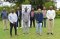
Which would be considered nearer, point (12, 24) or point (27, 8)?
point (12, 24)

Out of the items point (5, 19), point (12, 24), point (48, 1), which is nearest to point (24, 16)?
point (12, 24)

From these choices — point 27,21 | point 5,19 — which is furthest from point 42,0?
point 27,21

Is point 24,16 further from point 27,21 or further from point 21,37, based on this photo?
point 21,37

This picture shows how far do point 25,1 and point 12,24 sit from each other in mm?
22079

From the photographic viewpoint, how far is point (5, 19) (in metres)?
20.4

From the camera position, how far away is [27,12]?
17.5m

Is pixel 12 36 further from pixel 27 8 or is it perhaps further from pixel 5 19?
pixel 5 19

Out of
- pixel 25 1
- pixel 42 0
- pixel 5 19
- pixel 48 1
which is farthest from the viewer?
pixel 48 1

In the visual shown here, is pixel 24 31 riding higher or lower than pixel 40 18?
lower

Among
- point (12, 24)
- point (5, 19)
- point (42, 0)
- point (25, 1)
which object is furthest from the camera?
point (42, 0)

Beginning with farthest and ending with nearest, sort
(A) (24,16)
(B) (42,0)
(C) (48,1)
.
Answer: (C) (48,1) < (B) (42,0) < (A) (24,16)

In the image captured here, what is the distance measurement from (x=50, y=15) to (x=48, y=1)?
28.3 m

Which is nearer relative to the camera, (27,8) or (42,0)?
(27,8)

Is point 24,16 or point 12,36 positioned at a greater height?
point 24,16
